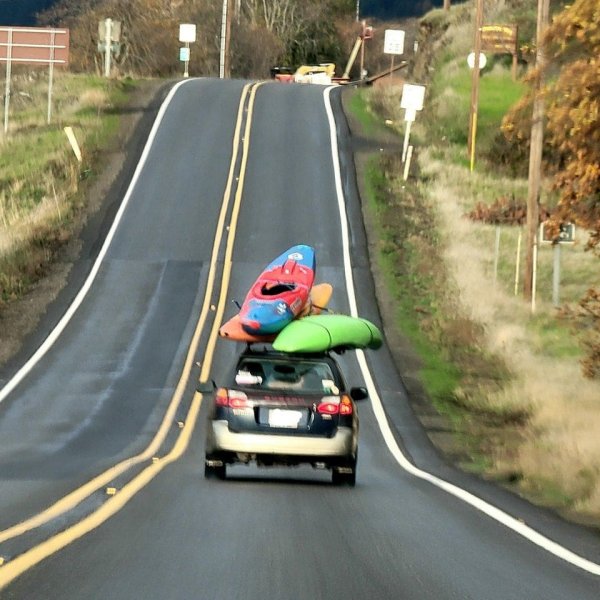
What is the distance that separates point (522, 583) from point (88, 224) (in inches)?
1254

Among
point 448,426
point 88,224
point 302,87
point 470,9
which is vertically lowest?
point 448,426

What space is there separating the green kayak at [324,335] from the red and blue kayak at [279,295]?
1.06 meters

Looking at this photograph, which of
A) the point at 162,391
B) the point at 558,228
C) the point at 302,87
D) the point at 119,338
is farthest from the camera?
the point at 302,87

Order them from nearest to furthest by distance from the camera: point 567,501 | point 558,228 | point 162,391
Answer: point 567,501 → point 558,228 → point 162,391

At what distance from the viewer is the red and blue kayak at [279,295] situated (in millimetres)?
20703

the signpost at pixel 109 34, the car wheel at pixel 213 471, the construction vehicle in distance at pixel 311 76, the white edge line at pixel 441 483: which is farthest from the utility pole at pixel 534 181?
the construction vehicle in distance at pixel 311 76

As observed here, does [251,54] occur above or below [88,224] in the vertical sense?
above

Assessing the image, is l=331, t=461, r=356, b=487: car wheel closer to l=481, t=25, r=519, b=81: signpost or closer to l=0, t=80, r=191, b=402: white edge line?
l=0, t=80, r=191, b=402: white edge line

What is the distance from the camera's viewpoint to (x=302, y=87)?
6031cm

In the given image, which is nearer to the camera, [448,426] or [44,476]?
[44,476]

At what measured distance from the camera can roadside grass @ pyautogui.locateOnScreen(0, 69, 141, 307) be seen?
121ft

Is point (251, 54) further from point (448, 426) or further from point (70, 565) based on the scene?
point (70, 565)

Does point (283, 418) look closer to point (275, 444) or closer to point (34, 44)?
point (275, 444)

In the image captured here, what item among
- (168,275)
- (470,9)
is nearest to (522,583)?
(168,275)
